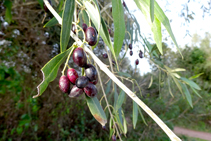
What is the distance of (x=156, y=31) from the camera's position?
353mm

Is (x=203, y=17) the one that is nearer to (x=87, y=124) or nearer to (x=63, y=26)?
(x=63, y=26)

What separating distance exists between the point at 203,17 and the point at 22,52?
2863 mm

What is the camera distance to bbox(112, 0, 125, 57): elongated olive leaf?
0.32 meters

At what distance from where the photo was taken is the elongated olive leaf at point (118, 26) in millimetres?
321

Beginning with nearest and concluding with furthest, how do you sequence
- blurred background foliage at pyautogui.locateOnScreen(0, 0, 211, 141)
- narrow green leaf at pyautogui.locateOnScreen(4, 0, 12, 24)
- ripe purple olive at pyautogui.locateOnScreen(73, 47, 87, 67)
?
ripe purple olive at pyautogui.locateOnScreen(73, 47, 87, 67) < narrow green leaf at pyautogui.locateOnScreen(4, 0, 12, 24) < blurred background foliage at pyautogui.locateOnScreen(0, 0, 211, 141)

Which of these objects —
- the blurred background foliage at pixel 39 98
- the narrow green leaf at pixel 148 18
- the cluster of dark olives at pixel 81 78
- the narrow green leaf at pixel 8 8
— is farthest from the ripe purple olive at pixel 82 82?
the narrow green leaf at pixel 8 8

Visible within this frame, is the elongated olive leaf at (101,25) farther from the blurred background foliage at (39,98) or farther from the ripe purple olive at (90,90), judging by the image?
the blurred background foliage at (39,98)

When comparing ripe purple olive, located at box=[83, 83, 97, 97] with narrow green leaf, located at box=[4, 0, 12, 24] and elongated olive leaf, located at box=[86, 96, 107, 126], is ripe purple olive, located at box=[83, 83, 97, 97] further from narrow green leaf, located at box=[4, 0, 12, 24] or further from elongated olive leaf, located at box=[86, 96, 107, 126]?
narrow green leaf, located at box=[4, 0, 12, 24]

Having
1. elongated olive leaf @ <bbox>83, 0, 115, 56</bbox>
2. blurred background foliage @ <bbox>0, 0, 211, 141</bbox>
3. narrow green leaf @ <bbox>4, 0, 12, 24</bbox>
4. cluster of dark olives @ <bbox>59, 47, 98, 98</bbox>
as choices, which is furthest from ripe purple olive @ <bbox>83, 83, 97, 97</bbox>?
narrow green leaf @ <bbox>4, 0, 12, 24</bbox>

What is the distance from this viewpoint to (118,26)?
33 cm

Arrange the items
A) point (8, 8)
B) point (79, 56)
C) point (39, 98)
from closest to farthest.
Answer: point (79, 56) → point (8, 8) → point (39, 98)

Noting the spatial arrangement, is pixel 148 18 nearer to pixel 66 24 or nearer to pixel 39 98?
pixel 66 24

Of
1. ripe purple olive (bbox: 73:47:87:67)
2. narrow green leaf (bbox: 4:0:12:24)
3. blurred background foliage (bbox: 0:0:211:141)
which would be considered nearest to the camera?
ripe purple olive (bbox: 73:47:87:67)

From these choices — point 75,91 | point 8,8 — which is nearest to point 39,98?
point 8,8
